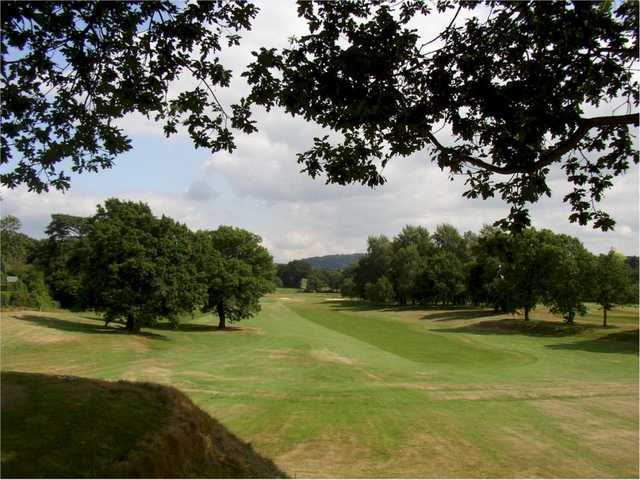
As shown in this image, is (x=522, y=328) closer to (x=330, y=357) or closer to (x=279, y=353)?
(x=330, y=357)

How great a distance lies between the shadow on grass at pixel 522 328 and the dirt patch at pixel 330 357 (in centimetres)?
2901

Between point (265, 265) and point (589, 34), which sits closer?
point (589, 34)

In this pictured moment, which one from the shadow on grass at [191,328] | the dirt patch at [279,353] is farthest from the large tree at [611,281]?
the shadow on grass at [191,328]

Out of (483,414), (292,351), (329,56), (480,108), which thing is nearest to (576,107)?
(480,108)

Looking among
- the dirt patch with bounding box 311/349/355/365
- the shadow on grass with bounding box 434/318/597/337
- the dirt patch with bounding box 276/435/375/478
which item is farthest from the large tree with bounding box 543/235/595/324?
the dirt patch with bounding box 276/435/375/478

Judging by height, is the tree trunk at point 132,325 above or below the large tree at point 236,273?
below

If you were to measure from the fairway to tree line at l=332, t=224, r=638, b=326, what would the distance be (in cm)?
608

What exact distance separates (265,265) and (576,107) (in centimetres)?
5403

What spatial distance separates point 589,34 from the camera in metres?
7.83

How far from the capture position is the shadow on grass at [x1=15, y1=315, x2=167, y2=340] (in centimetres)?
3950

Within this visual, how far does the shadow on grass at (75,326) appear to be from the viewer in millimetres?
39500

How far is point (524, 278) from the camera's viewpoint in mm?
61969

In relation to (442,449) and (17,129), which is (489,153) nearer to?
(17,129)

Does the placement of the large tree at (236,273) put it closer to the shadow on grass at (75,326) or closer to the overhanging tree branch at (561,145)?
the shadow on grass at (75,326)
